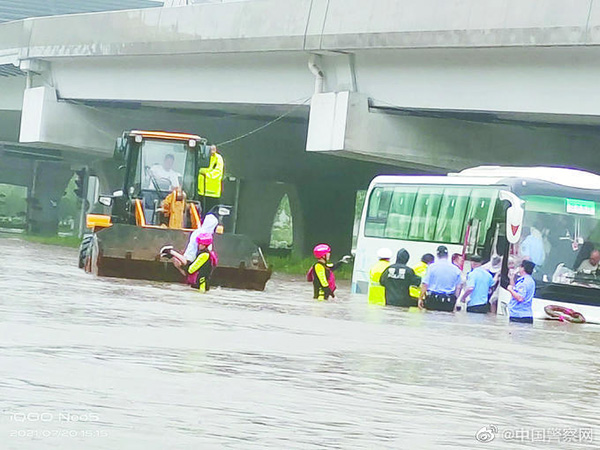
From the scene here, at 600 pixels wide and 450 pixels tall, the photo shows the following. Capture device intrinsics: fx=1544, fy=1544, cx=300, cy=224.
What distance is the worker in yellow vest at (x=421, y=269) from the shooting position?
25328mm

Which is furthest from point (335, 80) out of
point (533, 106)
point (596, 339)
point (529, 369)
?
point (529, 369)

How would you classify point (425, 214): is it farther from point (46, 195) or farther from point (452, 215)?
point (46, 195)

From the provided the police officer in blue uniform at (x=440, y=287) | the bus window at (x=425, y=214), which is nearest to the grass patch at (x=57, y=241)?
the bus window at (x=425, y=214)

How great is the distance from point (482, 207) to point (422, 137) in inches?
269

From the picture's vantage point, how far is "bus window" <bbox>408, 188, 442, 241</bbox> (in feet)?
96.2

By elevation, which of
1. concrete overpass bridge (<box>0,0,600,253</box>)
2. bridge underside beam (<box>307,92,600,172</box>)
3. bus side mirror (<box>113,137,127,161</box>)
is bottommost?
bus side mirror (<box>113,137,127,161</box>)

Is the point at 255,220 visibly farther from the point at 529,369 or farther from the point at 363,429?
the point at 363,429

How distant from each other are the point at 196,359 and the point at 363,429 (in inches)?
121

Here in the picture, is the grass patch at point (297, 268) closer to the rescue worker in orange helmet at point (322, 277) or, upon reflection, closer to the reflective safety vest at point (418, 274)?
the reflective safety vest at point (418, 274)

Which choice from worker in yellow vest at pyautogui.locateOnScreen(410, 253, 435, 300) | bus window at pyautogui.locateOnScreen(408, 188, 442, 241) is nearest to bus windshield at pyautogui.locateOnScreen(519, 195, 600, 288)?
worker in yellow vest at pyautogui.locateOnScreen(410, 253, 435, 300)

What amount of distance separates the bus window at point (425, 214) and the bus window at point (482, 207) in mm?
1586

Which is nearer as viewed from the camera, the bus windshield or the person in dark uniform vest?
the person in dark uniform vest

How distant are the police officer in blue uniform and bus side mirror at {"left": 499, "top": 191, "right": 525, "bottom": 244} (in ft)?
4.38

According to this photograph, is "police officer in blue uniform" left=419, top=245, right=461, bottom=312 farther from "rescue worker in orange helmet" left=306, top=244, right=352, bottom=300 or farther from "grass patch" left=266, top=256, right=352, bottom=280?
"grass patch" left=266, top=256, right=352, bottom=280
